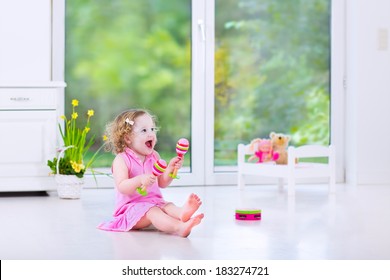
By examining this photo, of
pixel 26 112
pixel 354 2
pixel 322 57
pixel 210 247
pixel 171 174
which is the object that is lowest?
pixel 210 247

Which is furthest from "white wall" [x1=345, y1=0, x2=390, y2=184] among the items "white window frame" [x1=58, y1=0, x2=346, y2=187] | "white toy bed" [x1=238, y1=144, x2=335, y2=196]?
"white window frame" [x1=58, y1=0, x2=346, y2=187]

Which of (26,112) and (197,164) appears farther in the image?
(197,164)

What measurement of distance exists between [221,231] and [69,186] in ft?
4.84

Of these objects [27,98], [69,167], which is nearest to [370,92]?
[69,167]

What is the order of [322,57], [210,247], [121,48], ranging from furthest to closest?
[322,57] → [121,48] → [210,247]

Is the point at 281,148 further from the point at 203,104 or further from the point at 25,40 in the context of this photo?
the point at 25,40

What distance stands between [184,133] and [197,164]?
0.23 m

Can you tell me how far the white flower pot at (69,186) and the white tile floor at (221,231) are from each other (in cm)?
8

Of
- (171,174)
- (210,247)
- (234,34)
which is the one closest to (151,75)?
(234,34)

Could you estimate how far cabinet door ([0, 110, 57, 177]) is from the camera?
4387 millimetres

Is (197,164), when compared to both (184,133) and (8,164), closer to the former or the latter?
(184,133)

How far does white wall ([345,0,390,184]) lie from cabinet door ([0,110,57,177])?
2086 mm

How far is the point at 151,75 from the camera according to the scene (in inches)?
199

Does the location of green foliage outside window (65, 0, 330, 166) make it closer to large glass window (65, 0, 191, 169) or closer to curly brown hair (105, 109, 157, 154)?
large glass window (65, 0, 191, 169)
